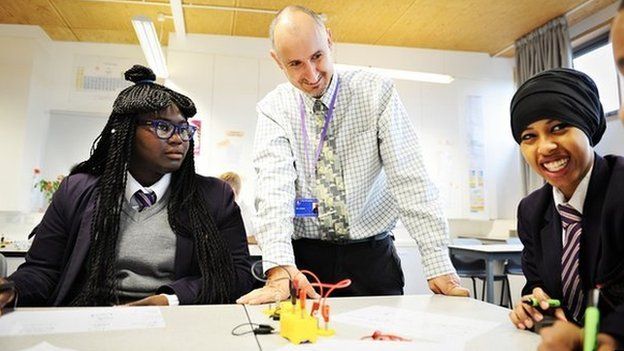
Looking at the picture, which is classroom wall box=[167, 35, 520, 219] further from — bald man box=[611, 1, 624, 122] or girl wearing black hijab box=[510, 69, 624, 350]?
bald man box=[611, 1, 624, 122]

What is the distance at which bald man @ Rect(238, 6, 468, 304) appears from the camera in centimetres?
138

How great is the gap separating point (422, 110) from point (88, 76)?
3.99 m

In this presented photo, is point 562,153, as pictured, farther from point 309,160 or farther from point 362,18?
point 362,18

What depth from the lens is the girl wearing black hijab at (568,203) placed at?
3.12 ft

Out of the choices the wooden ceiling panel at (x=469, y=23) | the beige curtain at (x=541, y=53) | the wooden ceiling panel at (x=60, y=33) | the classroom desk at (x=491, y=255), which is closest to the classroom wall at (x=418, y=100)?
the wooden ceiling panel at (x=469, y=23)

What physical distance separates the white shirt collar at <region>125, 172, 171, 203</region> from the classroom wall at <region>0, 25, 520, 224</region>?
3218 millimetres

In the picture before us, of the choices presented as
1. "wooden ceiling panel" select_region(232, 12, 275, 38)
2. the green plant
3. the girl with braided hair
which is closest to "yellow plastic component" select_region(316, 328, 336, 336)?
the girl with braided hair

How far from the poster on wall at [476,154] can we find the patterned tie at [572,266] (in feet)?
14.0

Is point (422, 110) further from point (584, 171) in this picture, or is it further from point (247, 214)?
point (584, 171)

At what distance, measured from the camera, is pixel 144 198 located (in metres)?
1.45

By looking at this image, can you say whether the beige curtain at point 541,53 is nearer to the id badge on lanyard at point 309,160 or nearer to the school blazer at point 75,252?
the id badge on lanyard at point 309,160

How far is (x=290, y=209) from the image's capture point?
54.6 inches

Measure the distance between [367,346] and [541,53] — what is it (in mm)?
4911

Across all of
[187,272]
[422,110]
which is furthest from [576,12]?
[187,272]
